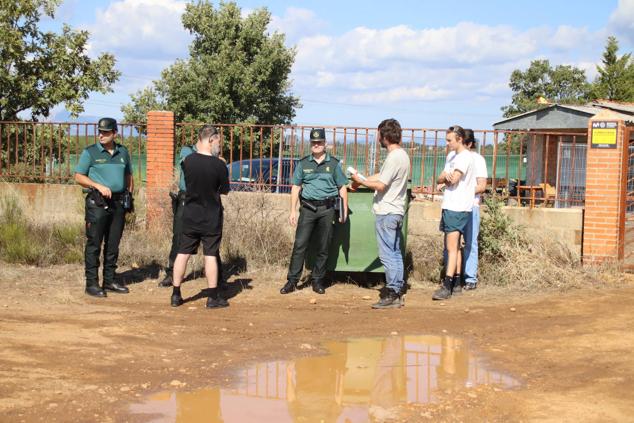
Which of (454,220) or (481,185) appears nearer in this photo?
(454,220)

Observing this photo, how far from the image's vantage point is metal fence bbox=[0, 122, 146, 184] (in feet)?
40.1

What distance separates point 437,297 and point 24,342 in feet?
14.4

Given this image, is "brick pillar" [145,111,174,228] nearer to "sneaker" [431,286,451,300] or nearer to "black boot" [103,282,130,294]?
"black boot" [103,282,130,294]

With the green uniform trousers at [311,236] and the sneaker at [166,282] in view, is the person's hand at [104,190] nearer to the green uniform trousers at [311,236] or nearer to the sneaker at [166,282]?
the sneaker at [166,282]

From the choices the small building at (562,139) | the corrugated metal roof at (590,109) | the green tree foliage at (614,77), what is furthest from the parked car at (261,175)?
the green tree foliage at (614,77)

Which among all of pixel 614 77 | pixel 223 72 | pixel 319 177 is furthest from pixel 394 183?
pixel 614 77

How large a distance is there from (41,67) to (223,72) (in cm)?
1323

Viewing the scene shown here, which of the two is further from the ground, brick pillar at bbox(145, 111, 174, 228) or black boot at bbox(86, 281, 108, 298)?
brick pillar at bbox(145, 111, 174, 228)

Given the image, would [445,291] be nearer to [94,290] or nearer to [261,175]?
[261,175]

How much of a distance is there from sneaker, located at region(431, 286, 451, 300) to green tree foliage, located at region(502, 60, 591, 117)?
112ft

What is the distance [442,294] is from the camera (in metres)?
8.88

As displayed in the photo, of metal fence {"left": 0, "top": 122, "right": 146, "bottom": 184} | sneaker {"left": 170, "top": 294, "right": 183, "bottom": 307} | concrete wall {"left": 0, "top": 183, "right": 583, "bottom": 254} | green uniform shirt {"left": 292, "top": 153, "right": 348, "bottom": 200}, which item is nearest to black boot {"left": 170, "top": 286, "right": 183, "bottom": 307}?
sneaker {"left": 170, "top": 294, "right": 183, "bottom": 307}

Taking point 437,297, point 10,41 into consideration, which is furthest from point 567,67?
point 437,297

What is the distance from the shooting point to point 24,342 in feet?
21.5
